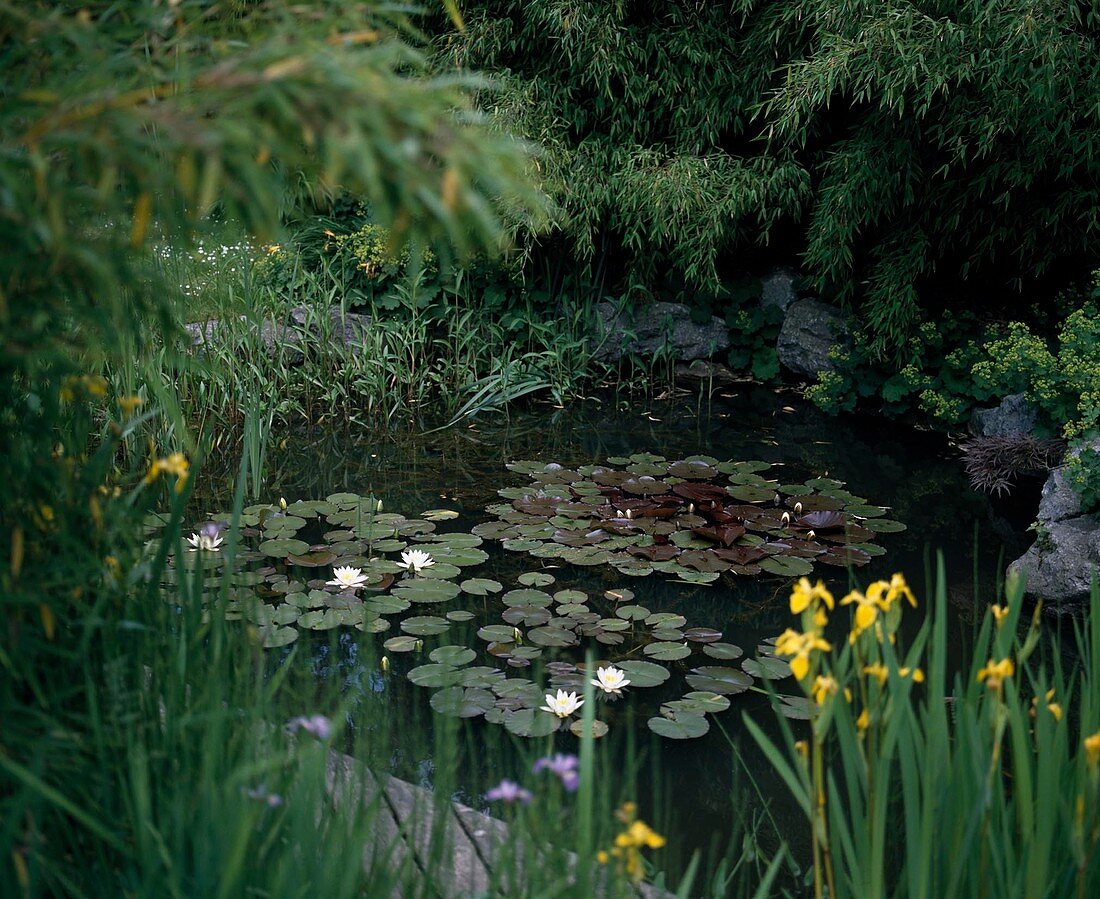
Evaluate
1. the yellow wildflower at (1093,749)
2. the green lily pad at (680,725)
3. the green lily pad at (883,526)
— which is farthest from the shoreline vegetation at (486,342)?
the green lily pad at (883,526)

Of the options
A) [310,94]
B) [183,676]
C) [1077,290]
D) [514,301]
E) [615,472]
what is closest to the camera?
[310,94]

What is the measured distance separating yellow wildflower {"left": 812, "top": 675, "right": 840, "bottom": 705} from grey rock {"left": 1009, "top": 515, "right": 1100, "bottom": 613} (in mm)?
2061

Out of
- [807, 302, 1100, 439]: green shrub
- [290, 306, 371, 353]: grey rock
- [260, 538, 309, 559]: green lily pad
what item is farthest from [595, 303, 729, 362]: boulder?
[260, 538, 309, 559]: green lily pad

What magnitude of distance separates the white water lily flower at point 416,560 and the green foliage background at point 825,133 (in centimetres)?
216

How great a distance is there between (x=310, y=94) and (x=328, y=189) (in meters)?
0.29

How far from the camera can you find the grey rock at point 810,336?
534 centimetres

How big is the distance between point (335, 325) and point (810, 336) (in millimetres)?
2432

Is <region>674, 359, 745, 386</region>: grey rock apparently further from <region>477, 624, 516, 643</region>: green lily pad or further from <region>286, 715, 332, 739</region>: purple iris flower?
<region>286, 715, 332, 739</region>: purple iris flower

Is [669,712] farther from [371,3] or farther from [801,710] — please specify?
[371,3]

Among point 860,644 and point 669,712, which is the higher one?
point 860,644

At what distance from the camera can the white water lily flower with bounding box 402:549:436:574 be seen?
120 inches

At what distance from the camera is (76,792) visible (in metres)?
1.08

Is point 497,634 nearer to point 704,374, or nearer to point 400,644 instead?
point 400,644

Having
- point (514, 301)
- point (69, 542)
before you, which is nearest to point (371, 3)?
point (69, 542)
